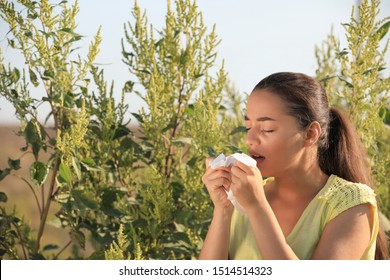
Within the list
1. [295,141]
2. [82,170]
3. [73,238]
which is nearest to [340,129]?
[295,141]

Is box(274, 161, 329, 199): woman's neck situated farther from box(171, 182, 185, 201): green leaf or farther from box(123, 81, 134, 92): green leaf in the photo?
box(123, 81, 134, 92): green leaf

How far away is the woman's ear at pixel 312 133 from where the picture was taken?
1765 millimetres

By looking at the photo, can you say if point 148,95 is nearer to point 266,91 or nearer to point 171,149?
point 171,149

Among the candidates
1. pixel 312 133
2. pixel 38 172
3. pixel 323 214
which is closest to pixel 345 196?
pixel 323 214

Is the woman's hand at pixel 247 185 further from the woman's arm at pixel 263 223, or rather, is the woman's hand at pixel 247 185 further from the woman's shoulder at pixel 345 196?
the woman's shoulder at pixel 345 196

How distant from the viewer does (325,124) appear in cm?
184

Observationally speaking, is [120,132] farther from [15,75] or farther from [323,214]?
[323,214]

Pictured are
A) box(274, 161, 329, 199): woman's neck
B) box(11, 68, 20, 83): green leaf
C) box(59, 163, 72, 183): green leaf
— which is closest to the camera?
box(274, 161, 329, 199): woman's neck

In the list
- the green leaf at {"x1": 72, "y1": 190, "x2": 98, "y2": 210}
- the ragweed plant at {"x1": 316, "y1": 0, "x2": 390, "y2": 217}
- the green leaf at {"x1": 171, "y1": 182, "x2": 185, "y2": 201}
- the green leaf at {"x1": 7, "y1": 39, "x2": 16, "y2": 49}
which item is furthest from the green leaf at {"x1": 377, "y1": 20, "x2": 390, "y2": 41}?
the green leaf at {"x1": 7, "y1": 39, "x2": 16, "y2": 49}

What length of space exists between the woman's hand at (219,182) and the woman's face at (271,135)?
0.12 metres

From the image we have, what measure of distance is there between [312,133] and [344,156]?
153 millimetres

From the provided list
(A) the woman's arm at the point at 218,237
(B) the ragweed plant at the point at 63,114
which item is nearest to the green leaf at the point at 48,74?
(B) the ragweed plant at the point at 63,114

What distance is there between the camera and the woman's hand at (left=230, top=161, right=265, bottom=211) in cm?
152

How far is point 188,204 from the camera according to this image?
2.37 meters
